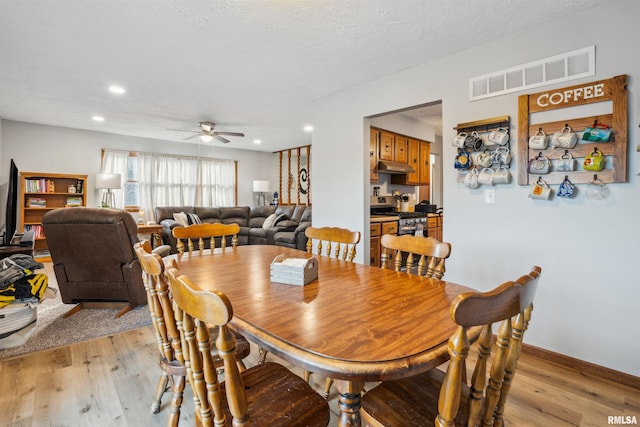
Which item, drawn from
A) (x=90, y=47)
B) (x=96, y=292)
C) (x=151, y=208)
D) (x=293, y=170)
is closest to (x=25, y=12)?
(x=90, y=47)

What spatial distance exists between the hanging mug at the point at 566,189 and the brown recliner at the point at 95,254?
351 centimetres

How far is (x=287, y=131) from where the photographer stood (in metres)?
6.11

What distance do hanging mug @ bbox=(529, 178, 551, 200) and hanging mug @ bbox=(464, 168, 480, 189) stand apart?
1.32 feet

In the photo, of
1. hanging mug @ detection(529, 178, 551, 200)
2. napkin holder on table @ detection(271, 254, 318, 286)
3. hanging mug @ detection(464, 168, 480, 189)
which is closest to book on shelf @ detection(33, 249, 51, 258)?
napkin holder on table @ detection(271, 254, 318, 286)

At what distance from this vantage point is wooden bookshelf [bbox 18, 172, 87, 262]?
209 inches

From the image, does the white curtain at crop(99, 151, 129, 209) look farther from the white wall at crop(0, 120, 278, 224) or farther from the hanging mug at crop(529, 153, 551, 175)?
the hanging mug at crop(529, 153, 551, 175)

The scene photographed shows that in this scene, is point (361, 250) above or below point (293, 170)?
below

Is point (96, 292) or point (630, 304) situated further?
→ point (96, 292)

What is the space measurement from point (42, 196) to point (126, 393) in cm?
555

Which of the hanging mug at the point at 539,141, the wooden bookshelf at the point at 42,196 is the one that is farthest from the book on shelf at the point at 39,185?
the hanging mug at the point at 539,141

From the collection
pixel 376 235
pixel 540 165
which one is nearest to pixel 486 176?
pixel 540 165

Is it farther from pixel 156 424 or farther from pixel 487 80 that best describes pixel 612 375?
pixel 156 424

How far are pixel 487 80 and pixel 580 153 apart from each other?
35.8 inches

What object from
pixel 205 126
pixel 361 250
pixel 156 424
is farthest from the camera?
pixel 205 126
